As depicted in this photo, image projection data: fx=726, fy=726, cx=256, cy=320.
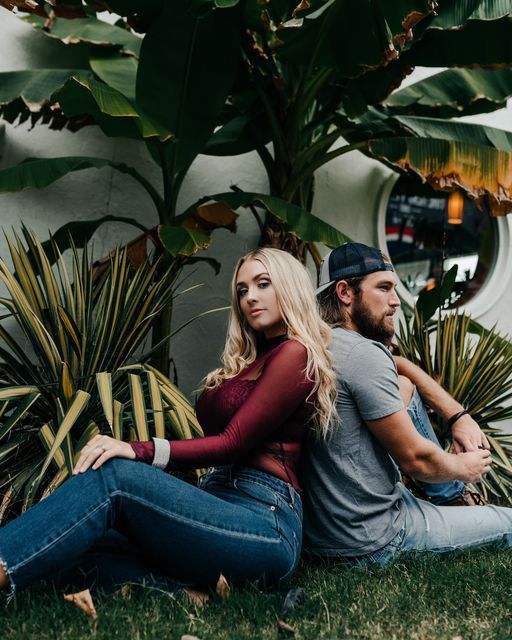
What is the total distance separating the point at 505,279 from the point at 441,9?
3.39 meters

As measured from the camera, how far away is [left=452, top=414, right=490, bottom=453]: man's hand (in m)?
3.19

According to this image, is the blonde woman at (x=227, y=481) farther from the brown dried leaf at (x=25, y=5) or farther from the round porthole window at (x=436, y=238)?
the round porthole window at (x=436, y=238)

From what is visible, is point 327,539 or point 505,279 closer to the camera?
point 327,539

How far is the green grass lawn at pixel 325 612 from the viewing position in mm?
2242

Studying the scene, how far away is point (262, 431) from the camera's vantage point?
2.67 metres

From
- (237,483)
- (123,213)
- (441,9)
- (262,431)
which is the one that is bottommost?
(237,483)

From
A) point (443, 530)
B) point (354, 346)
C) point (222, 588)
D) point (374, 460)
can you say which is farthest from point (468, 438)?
point (222, 588)

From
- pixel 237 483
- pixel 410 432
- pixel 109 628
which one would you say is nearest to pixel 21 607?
pixel 109 628

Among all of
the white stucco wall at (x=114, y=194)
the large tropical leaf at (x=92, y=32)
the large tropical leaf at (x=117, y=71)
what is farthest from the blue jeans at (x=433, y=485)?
the large tropical leaf at (x=92, y=32)

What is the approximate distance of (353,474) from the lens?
2.92 metres

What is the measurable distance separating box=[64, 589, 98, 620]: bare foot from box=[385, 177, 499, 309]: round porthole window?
5.22 meters

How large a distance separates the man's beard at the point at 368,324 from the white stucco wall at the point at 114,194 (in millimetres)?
2826

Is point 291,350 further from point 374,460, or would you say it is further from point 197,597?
point 197,597

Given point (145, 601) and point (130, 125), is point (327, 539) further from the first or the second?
point (130, 125)
